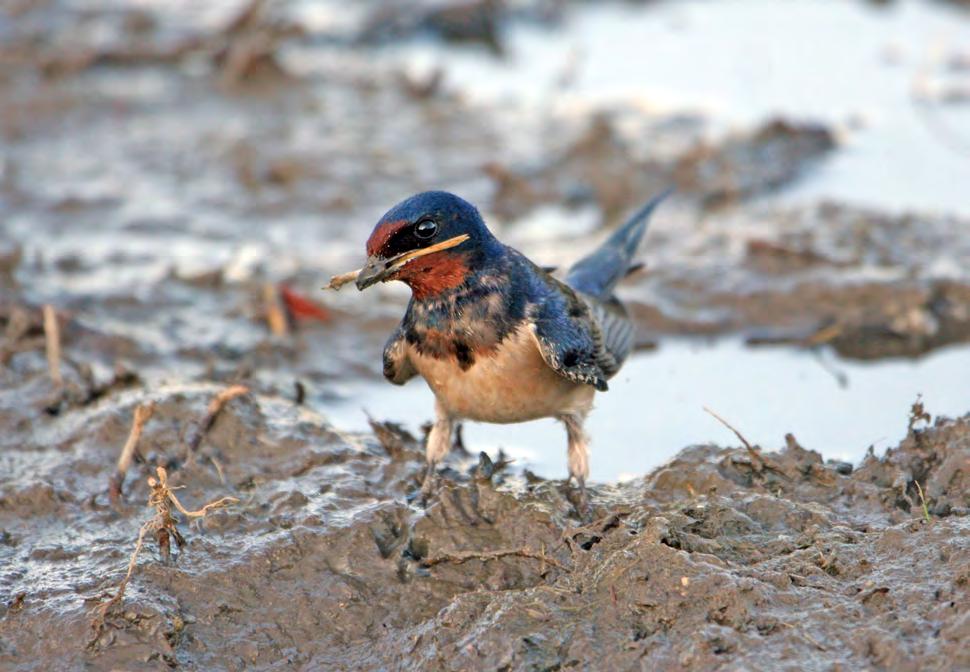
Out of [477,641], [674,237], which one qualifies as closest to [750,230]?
[674,237]

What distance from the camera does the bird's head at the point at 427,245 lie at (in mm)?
4863

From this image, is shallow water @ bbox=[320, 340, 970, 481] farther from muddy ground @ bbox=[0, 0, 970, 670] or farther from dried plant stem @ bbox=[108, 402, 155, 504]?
dried plant stem @ bbox=[108, 402, 155, 504]

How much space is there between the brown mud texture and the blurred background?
571 millimetres

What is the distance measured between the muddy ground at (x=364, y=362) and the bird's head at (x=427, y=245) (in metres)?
0.83

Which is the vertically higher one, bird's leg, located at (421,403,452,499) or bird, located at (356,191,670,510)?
bird, located at (356,191,670,510)

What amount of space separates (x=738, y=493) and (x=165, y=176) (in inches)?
209

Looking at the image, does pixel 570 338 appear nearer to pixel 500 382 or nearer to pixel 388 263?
pixel 500 382

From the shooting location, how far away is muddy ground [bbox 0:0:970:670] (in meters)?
4.45

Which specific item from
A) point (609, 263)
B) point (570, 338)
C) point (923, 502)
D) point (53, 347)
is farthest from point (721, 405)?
point (53, 347)

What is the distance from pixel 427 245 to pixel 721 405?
2198 mm

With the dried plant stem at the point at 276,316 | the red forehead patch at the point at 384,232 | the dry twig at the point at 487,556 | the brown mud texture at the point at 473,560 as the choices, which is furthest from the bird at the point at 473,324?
the dried plant stem at the point at 276,316

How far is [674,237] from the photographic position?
27.0 ft

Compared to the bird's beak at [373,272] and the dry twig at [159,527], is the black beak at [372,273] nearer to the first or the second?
the bird's beak at [373,272]

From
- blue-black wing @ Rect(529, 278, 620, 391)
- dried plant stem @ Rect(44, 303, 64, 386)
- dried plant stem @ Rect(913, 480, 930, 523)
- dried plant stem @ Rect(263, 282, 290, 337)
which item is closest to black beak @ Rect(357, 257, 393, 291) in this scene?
blue-black wing @ Rect(529, 278, 620, 391)
